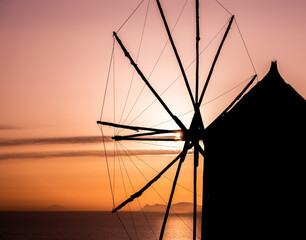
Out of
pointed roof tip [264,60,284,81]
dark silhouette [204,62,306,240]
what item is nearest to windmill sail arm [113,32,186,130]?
dark silhouette [204,62,306,240]

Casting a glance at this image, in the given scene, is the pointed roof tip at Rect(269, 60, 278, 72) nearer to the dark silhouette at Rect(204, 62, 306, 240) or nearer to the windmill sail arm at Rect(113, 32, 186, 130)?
the dark silhouette at Rect(204, 62, 306, 240)

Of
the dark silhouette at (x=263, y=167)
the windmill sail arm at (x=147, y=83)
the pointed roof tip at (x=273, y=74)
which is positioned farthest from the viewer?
the windmill sail arm at (x=147, y=83)

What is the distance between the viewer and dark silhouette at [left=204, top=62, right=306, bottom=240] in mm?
15781

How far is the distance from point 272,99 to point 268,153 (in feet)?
4.91

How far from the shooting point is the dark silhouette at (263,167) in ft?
51.8

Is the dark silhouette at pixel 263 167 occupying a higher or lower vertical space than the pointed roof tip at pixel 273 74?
lower

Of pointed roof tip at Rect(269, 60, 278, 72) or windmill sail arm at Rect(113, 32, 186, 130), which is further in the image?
windmill sail arm at Rect(113, 32, 186, 130)

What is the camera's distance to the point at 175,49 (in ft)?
64.4

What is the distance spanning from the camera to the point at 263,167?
16.2m

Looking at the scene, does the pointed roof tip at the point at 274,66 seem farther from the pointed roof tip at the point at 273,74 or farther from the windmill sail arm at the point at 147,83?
the windmill sail arm at the point at 147,83

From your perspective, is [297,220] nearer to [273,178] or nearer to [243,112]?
[273,178]

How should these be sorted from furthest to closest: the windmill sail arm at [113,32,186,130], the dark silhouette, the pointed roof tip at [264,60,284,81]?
the windmill sail arm at [113,32,186,130]
the pointed roof tip at [264,60,284,81]
the dark silhouette

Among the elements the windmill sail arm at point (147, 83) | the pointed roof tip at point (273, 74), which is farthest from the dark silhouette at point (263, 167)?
the windmill sail arm at point (147, 83)

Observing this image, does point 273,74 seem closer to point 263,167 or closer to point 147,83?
point 263,167
